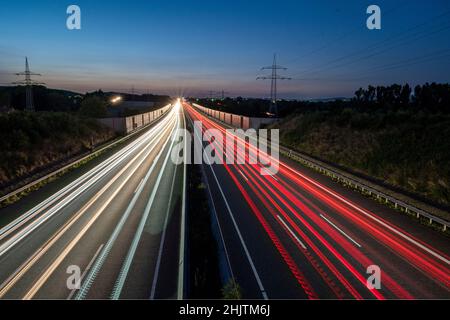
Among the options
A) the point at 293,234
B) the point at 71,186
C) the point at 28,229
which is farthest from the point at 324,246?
the point at 71,186

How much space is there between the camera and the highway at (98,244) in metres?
10.4

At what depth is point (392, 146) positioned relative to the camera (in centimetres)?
2972

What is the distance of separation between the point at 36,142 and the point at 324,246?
30.3 m

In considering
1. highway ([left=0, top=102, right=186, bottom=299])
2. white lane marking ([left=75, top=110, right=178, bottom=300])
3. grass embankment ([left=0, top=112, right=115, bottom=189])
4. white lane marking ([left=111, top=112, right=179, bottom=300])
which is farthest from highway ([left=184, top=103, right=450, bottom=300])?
grass embankment ([left=0, top=112, right=115, bottom=189])

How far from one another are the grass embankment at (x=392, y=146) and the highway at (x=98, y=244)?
53.8 ft

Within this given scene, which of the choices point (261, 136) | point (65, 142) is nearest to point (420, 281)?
point (65, 142)

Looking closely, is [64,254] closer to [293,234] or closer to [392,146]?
[293,234]

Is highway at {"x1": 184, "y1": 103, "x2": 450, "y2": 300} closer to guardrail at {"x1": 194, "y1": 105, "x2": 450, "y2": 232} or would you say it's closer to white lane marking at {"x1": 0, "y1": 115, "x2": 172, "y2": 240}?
guardrail at {"x1": 194, "y1": 105, "x2": 450, "y2": 232}

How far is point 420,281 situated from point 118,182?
66.2 feet

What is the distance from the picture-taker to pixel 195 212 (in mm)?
17953

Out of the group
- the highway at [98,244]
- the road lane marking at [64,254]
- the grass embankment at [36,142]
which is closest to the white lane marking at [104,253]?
the highway at [98,244]

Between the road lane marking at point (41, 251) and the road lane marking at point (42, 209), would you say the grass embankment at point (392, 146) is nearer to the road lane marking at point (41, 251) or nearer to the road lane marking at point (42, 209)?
the road lane marking at point (41, 251)

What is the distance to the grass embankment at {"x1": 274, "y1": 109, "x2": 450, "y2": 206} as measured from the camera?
22359 millimetres
